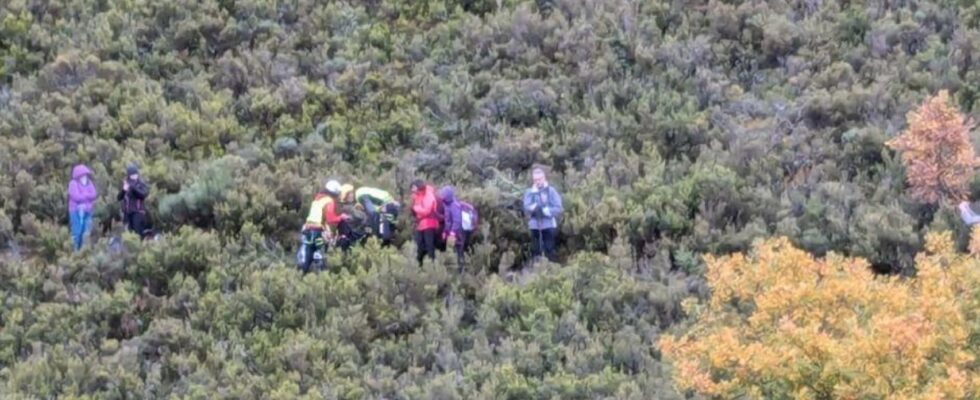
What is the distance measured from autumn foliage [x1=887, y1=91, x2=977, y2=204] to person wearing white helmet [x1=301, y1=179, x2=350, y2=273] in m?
6.32

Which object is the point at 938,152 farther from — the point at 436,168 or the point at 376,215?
the point at 436,168

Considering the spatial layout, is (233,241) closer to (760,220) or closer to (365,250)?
(365,250)

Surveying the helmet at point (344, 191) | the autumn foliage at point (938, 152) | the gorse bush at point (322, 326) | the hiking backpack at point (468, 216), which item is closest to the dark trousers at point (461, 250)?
the hiking backpack at point (468, 216)

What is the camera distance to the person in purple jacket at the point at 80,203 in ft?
56.7

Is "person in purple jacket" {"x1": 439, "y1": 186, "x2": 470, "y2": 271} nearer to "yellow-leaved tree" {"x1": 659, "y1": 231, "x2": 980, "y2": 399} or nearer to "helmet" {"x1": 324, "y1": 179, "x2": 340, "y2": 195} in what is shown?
"helmet" {"x1": 324, "y1": 179, "x2": 340, "y2": 195}

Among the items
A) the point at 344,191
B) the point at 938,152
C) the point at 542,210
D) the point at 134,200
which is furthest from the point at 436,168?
the point at 938,152

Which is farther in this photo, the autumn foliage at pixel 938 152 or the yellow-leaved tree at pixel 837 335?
the autumn foliage at pixel 938 152

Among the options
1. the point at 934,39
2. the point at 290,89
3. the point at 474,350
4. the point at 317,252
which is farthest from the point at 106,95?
the point at 934,39

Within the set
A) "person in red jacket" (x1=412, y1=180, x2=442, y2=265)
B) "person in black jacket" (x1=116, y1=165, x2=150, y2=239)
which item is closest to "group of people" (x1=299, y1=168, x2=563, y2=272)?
"person in red jacket" (x1=412, y1=180, x2=442, y2=265)

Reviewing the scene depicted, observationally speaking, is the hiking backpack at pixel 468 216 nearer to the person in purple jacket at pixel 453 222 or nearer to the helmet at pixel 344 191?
the person in purple jacket at pixel 453 222

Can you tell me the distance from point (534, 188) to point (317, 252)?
255 centimetres

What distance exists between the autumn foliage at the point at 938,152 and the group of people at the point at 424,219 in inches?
157

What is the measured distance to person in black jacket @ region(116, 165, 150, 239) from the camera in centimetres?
1731

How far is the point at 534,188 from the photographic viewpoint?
1669cm
